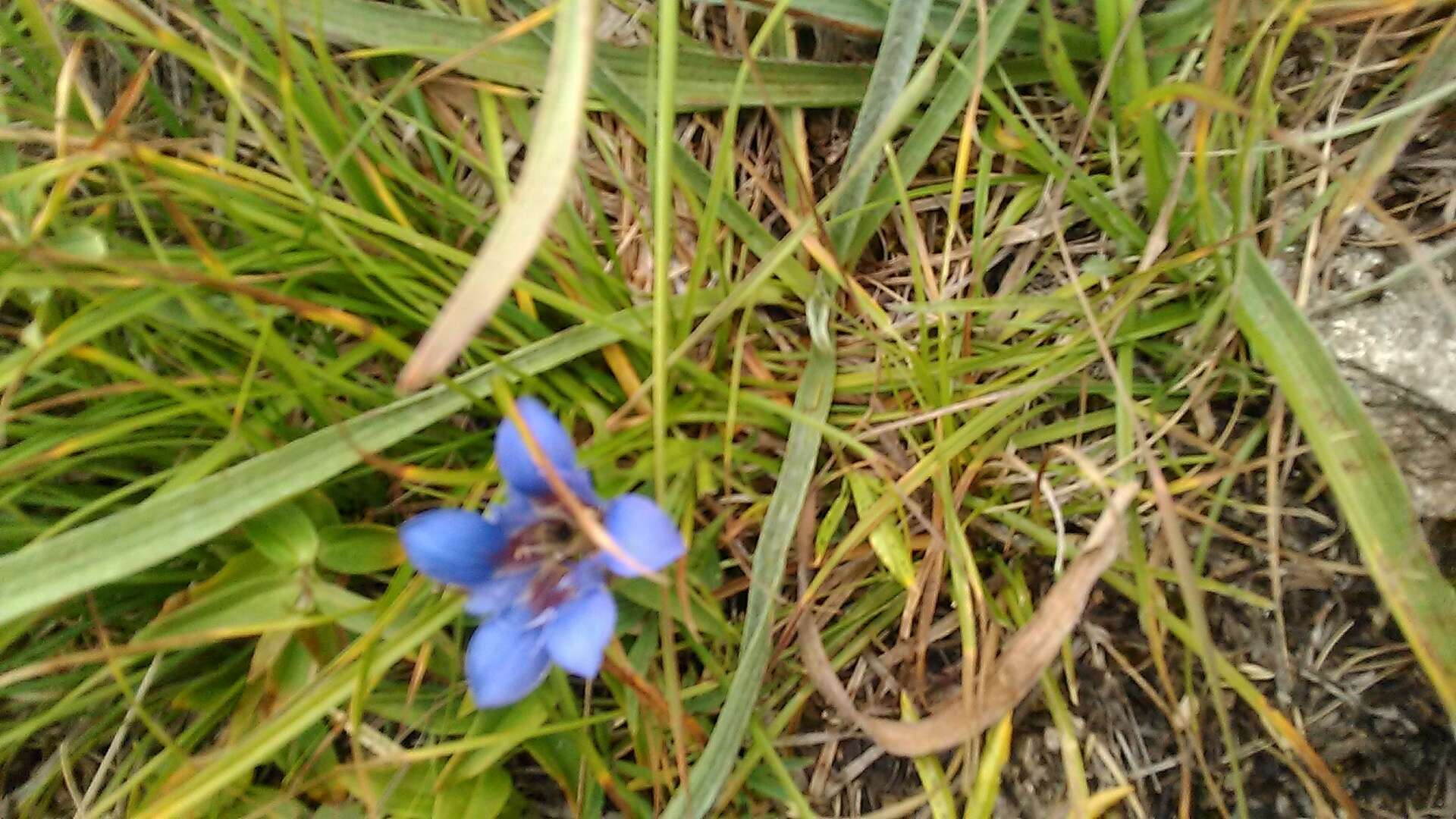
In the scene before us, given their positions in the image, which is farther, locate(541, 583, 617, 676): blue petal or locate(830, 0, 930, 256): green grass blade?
locate(830, 0, 930, 256): green grass blade

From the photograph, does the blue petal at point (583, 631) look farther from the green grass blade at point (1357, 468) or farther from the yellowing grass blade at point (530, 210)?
the green grass blade at point (1357, 468)

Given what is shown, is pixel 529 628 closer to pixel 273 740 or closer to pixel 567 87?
pixel 273 740

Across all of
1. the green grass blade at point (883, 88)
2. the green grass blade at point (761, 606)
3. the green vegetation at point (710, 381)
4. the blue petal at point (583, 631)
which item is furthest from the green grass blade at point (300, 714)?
the green grass blade at point (883, 88)

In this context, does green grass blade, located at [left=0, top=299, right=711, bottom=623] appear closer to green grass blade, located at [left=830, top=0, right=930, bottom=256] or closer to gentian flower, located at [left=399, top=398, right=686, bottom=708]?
gentian flower, located at [left=399, top=398, right=686, bottom=708]

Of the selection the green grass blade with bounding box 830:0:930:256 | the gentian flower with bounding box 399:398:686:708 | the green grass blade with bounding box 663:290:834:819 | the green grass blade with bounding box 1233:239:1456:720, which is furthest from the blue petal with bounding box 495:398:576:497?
the green grass blade with bounding box 1233:239:1456:720

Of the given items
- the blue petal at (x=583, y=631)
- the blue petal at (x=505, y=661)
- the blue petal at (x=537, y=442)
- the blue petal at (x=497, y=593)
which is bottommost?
the blue petal at (x=505, y=661)

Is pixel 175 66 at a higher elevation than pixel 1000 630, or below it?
higher

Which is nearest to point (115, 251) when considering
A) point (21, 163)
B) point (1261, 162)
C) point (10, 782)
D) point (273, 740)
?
point (21, 163)
